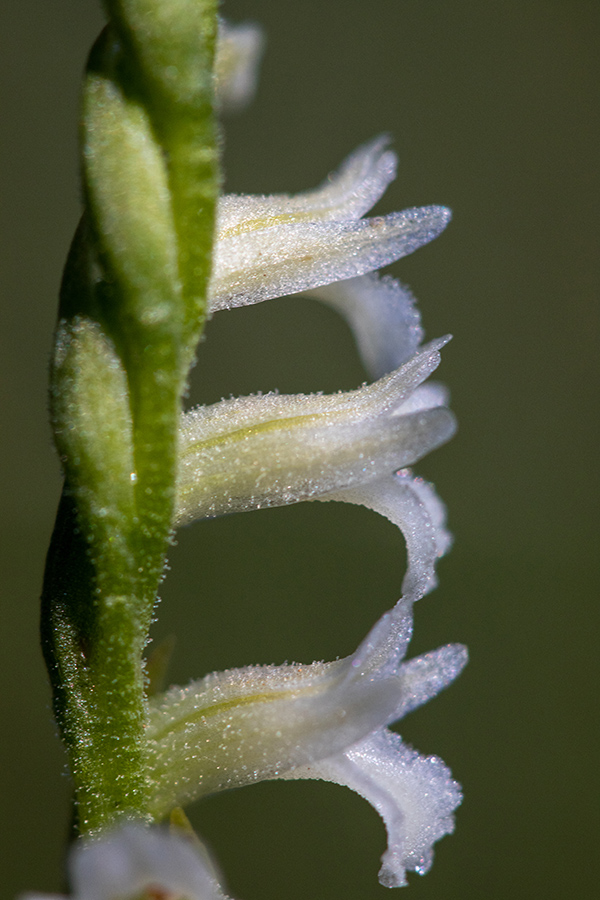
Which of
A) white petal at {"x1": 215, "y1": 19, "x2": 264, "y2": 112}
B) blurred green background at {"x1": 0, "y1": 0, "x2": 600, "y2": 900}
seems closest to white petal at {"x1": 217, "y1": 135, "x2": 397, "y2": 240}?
white petal at {"x1": 215, "y1": 19, "x2": 264, "y2": 112}

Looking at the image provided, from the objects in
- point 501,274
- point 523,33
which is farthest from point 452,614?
point 523,33

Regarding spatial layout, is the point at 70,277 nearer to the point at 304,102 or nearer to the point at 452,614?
the point at 452,614

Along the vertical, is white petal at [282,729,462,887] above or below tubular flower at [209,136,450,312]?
below

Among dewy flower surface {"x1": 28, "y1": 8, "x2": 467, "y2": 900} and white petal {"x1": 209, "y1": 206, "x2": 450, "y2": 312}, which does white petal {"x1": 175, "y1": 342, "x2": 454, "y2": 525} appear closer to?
dewy flower surface {"x1": 28, "y1": 8, "x2": 467, "y2": 900}

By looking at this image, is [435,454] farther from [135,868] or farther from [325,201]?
[135,868]

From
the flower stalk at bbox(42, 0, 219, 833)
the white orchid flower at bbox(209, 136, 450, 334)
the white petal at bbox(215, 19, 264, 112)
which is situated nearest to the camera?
the flower stalk at bbox(42, 0, 219, 833)

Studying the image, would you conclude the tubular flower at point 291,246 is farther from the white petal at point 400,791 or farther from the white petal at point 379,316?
the white petal at point 400,791

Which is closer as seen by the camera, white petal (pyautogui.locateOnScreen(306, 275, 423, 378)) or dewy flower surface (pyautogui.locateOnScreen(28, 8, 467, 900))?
dewy flower surface (pyautogui.locateOnScreen(28, 8, 467, 900))
